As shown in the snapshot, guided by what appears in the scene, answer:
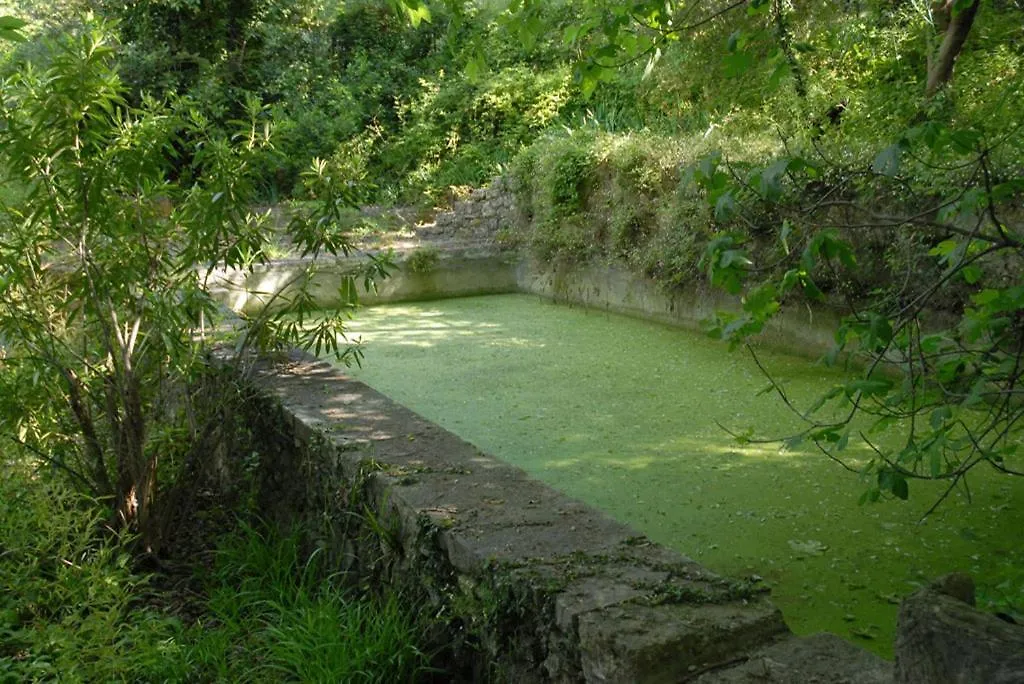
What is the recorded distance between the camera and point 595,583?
85.0 inches

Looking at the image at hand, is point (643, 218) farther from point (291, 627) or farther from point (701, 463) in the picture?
point (291, 627)

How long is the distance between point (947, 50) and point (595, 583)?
460 cm

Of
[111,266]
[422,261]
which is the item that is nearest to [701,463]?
[111,266]

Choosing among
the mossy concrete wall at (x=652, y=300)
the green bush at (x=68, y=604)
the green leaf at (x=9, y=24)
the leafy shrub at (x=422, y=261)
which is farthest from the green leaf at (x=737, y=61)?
the leafy shrub at (x=422, y=261)

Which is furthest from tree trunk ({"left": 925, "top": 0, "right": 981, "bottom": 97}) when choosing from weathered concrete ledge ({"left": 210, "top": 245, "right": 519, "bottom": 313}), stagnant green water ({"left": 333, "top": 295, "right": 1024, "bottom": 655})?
weathered concrete ledge ({"left": 210, "top": 245, "right": 519, "bottom": 313})

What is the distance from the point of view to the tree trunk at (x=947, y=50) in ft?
17.8

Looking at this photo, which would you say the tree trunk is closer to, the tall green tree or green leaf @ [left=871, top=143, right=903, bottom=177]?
the tall green tree

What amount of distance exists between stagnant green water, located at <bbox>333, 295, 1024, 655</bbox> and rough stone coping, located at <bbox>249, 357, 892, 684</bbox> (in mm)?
561

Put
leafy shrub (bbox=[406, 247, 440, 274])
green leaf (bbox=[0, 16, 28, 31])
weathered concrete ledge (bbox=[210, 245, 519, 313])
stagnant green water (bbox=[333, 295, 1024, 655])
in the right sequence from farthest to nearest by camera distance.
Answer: leafy shrub (bbox=[406, 247, 440, 274]), weathered concrete ledge (bbox=[210, 245, 519, 313]), stagnant green water (bbox=[333, 295, 1024, 655]), green leaf (bbox=[0, 16, 28, 31])

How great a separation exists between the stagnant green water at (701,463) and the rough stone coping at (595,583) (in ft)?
1.84

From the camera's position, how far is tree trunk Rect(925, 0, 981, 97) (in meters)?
5.42

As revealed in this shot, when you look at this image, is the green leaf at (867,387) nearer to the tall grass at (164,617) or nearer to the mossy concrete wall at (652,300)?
the tall grass at (164,617)

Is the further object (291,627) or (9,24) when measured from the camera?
(291,627)

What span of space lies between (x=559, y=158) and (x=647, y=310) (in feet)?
5.75
